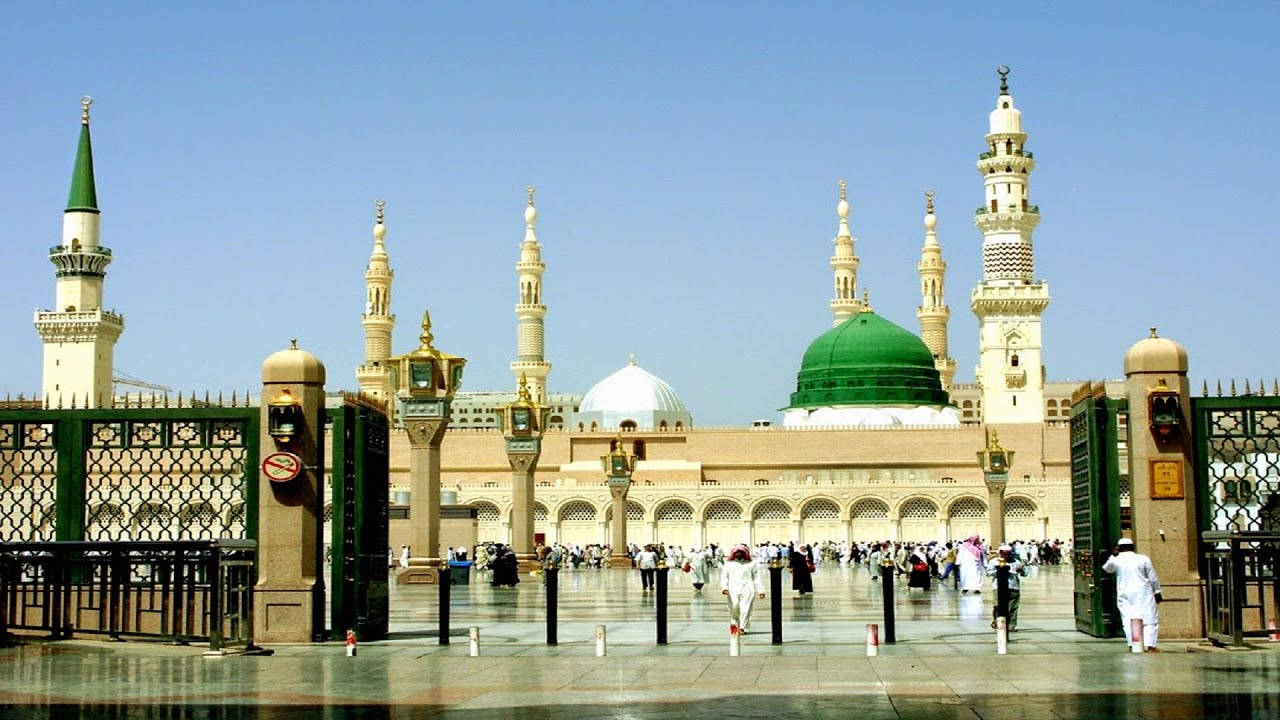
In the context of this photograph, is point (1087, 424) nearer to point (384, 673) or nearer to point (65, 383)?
point (384, 673)

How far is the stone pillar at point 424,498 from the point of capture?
27.2 metres

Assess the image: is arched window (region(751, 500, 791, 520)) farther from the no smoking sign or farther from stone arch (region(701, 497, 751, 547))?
the no smoking sign

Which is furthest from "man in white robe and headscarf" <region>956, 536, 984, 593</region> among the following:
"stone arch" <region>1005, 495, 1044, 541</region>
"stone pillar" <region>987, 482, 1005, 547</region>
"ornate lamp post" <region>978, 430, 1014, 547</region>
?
"stone arch" <region>1005, 495, 1044, 541</region>

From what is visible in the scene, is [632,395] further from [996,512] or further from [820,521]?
[996,512]

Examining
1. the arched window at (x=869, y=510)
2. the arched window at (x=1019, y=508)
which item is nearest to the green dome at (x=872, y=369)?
the arched window at (x=869, y=510)

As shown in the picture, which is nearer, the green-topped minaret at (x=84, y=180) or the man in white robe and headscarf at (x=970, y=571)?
the man in white robe and headscarf at (x=970, y=571)

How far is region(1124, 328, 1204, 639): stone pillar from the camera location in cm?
1344

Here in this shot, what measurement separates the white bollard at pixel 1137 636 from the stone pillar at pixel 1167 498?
106cm

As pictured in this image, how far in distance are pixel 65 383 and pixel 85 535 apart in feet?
190

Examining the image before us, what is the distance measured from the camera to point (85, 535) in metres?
14.1

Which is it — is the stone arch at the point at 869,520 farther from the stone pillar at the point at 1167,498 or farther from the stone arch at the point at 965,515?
the stone pillar at the point at 1167,498

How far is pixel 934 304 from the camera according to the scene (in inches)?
3039

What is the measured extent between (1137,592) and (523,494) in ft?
72.7

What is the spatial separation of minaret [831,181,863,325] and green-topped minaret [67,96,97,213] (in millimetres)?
31537
